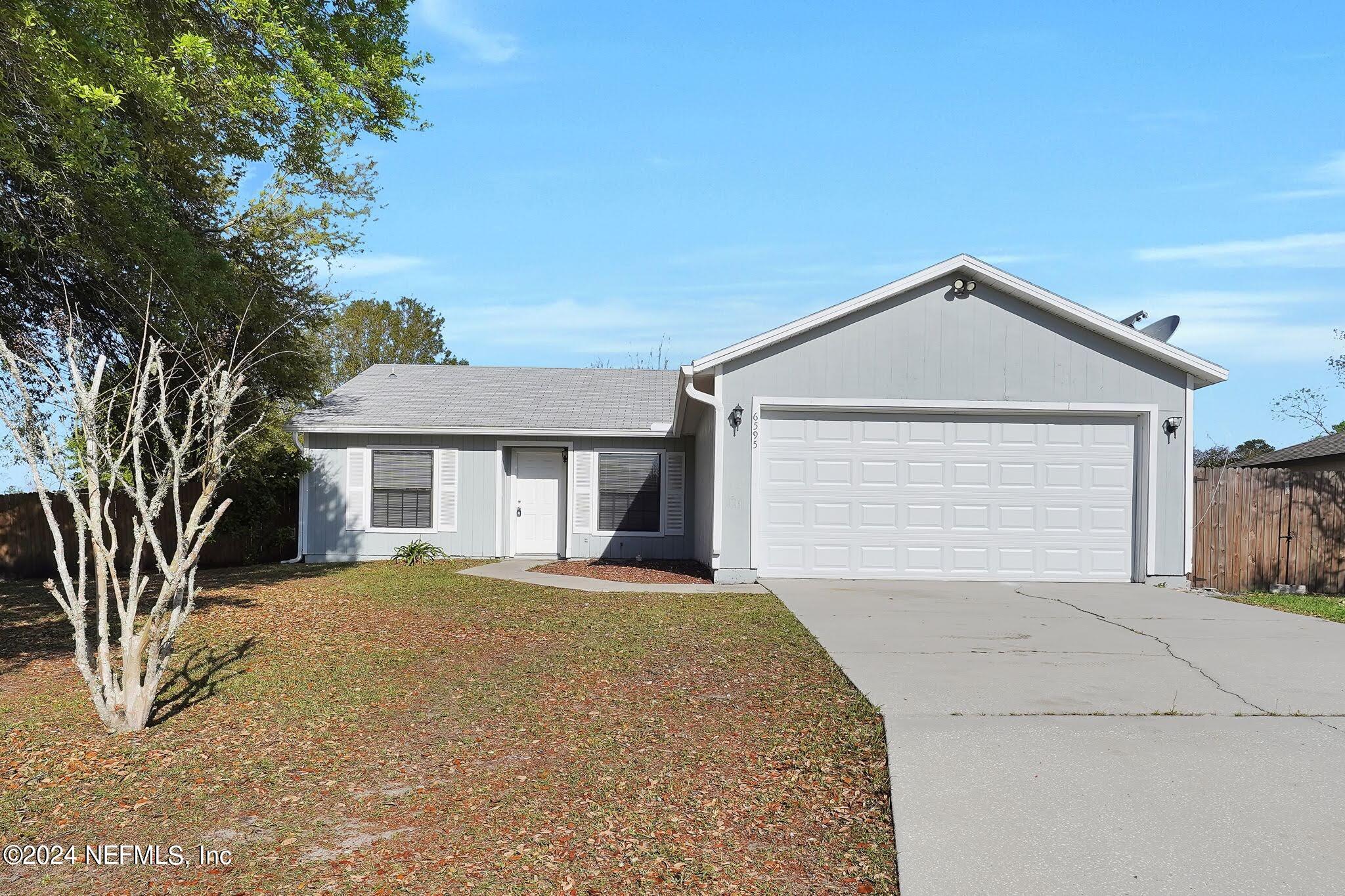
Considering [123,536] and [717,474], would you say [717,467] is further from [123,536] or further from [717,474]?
[123,536]

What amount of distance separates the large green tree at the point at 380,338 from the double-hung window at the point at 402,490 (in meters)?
22.0

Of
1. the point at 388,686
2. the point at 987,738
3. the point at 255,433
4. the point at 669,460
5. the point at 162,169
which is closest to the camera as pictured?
the point at 987,738

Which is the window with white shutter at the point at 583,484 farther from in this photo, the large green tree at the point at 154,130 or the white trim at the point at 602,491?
the large green tree at the point at 154,130

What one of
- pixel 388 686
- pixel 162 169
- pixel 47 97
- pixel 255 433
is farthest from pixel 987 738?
pixel 255 433

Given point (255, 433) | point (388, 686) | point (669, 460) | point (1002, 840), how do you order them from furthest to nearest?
point (669, 460), point (255, 433), point (388, 686), point (1002, 840)

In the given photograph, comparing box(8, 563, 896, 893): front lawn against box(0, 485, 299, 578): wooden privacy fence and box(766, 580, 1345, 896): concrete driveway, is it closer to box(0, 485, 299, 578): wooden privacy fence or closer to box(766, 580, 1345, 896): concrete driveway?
box(766, 580, 1345, 896): concrete driveway

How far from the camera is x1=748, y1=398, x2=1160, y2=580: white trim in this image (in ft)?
41.1

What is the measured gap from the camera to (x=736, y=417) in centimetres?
1255

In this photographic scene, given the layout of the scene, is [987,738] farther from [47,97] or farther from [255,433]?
[255,433]

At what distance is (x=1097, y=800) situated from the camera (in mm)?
4535

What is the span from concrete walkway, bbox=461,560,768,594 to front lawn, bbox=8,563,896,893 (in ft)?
9.67

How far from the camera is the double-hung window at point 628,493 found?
674 inches

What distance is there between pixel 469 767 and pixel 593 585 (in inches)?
300

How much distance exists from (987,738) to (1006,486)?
790cm
